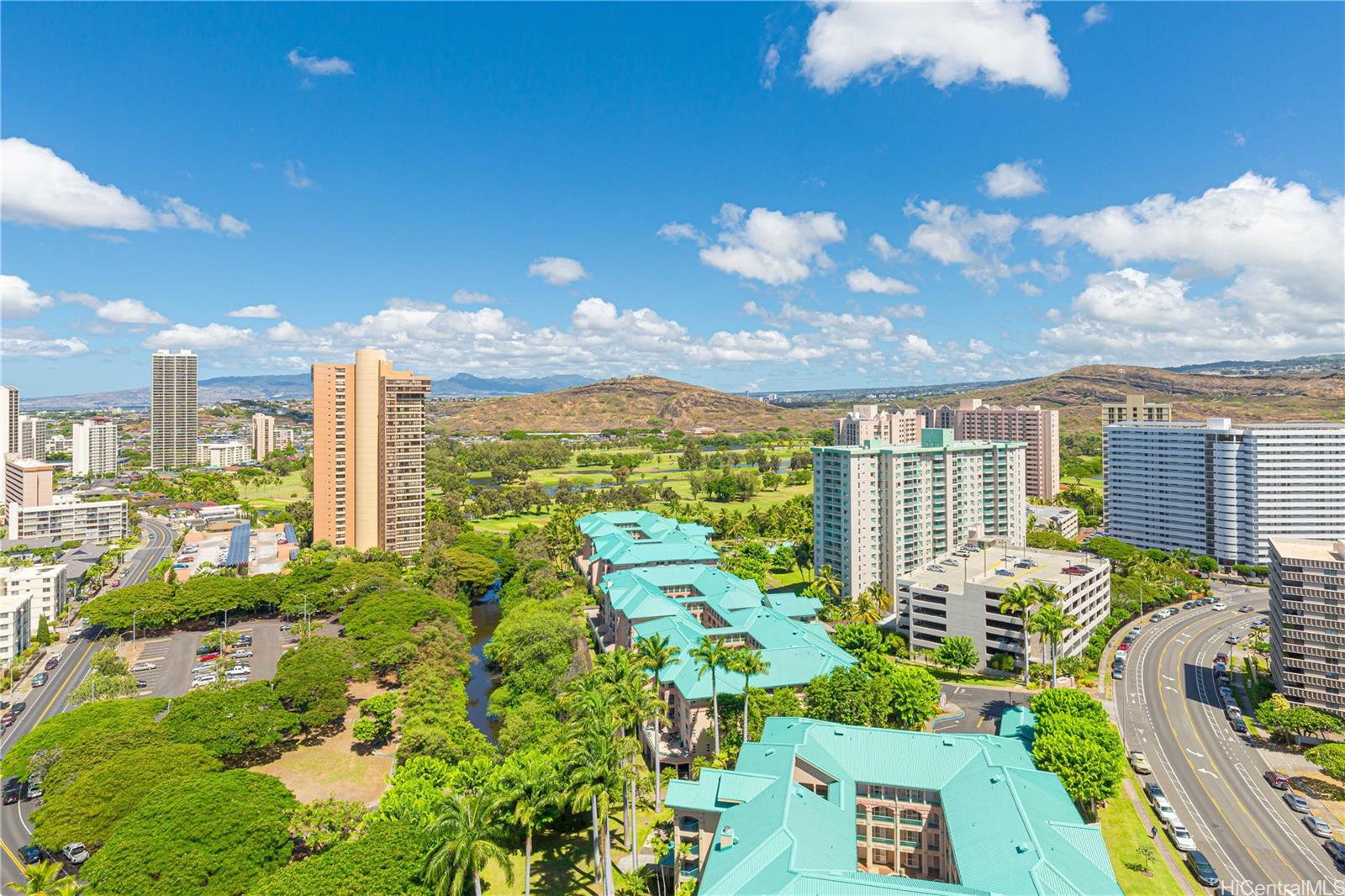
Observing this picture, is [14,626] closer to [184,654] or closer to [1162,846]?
[184,654]

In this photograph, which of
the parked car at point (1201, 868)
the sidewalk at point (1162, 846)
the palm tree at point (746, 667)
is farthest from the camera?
the palm tree at point (746, 667)

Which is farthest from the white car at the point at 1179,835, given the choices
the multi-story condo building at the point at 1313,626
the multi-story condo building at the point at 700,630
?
the multi-story condo building at the point at 1313,626

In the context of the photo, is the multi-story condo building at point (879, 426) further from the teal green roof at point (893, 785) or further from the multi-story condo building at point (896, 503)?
the teal green roof at point (893, 785)

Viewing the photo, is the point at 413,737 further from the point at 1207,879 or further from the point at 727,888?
the point at 1207,879

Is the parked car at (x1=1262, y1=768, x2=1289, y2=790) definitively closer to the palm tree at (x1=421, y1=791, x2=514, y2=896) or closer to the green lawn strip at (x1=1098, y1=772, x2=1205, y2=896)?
the green lawn strip at (x1=1098, y1=772, x2=1205, y2=896)

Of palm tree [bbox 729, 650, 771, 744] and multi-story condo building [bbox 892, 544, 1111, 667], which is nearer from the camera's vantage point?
palm tree [bbox 729, 650, 771, 744]

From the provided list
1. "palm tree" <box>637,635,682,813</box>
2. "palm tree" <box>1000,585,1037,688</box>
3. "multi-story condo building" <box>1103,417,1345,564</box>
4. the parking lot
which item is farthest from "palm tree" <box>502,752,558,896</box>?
"multi-story condo building" <box>1103,417,1345,564</box>

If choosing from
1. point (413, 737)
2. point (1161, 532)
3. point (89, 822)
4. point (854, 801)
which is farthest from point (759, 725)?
point (1161, 532)
